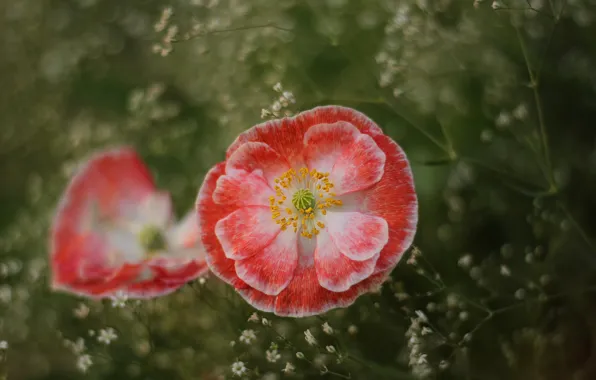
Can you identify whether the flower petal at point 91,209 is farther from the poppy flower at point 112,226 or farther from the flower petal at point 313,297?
the flower petal at point 313,297

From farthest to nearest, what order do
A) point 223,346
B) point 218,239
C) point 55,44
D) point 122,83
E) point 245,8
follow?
point 55,44
point 122,83
point 245,8
point 223,346
point 218,239

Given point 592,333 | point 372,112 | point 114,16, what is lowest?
point 592,333

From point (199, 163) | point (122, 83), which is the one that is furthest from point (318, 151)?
point (122, 83)

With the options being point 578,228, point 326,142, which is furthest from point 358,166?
point 578,228

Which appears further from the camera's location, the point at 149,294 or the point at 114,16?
the point at 114,16

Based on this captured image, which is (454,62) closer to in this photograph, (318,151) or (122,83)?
(318,151)

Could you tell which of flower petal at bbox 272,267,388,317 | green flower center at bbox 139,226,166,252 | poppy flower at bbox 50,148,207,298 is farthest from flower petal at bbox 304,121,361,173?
green flower center at bbox 139,226,166,252
